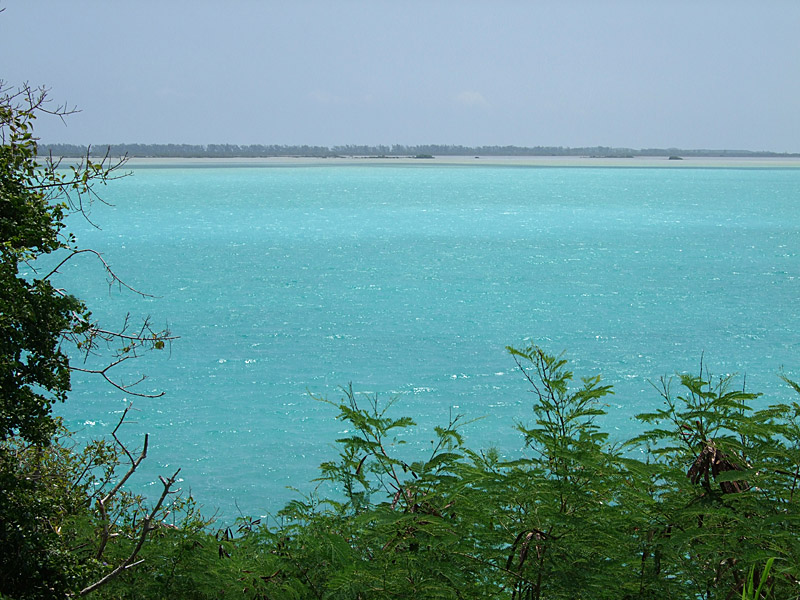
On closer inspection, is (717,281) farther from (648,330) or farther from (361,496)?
(361,496)

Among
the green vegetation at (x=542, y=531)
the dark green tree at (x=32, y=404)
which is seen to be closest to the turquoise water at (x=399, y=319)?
the dark green tree at (x=32, y=404)

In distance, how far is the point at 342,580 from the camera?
363 centimetres

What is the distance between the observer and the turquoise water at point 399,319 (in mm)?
16781

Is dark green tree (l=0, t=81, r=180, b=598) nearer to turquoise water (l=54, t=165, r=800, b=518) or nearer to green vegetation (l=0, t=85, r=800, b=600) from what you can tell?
green vegetation (l=0, t=85, r=800, b=600)

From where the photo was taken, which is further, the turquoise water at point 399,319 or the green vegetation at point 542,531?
the turquoise water at point 399,319

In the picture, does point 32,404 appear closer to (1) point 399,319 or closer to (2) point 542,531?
(2) point 542,531

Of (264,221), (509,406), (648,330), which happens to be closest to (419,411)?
(509,406)

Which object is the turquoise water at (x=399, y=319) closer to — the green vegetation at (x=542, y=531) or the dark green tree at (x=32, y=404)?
the dark green tree at (x=32, y=404)

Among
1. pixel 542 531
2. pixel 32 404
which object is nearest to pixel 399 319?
pixel 32 404

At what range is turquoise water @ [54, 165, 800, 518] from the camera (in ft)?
55.1

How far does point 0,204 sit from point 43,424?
1.46 meters

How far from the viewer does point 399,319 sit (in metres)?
27.2

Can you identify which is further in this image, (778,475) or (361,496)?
(361,496)

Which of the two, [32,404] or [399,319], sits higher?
[32,404]
